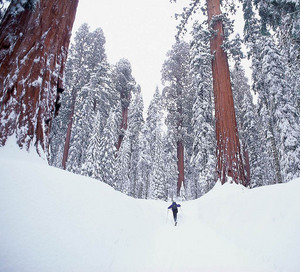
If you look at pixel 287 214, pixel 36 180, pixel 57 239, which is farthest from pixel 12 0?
pixel 287 214

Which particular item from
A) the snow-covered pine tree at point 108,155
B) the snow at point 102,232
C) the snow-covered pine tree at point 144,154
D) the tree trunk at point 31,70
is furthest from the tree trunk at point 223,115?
the snow-covered pine tree at point 144,154

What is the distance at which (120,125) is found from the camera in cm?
2789

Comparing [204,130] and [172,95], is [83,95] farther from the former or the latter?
[204,130]

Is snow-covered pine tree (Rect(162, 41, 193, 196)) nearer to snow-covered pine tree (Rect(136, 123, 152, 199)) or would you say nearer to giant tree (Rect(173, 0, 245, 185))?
snow-covered pine tree (Rect(136, 123, 152, 199))

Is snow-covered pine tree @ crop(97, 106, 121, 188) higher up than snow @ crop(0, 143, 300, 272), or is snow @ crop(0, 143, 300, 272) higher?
snow-covered pine tree @ crop(97, 106, 121, 188)

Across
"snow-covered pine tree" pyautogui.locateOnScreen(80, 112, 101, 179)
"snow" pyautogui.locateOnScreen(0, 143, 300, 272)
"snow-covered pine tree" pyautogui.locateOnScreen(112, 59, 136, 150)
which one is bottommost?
"snow" pyautogui.locateOnScreen(0, 143, 300, 272)

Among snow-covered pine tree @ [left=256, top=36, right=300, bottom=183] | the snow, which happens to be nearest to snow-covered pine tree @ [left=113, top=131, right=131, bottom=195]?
snow-covered pine tree @ [left=256, top=36, right=300, bottom=183]

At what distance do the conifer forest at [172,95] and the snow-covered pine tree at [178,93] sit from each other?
119 mm

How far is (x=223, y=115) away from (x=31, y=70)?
20.2 feet

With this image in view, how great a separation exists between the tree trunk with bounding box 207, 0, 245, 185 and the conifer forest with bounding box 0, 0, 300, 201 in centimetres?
4

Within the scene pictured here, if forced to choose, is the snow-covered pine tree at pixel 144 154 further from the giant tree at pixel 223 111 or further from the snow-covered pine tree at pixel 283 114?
the giant tree at pixel 223 111

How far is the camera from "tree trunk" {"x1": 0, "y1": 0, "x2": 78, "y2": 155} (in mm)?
2758

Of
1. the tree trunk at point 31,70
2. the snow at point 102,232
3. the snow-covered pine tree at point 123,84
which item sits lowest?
the snow at point 102,232

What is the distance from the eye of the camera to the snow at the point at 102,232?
1816 mm
